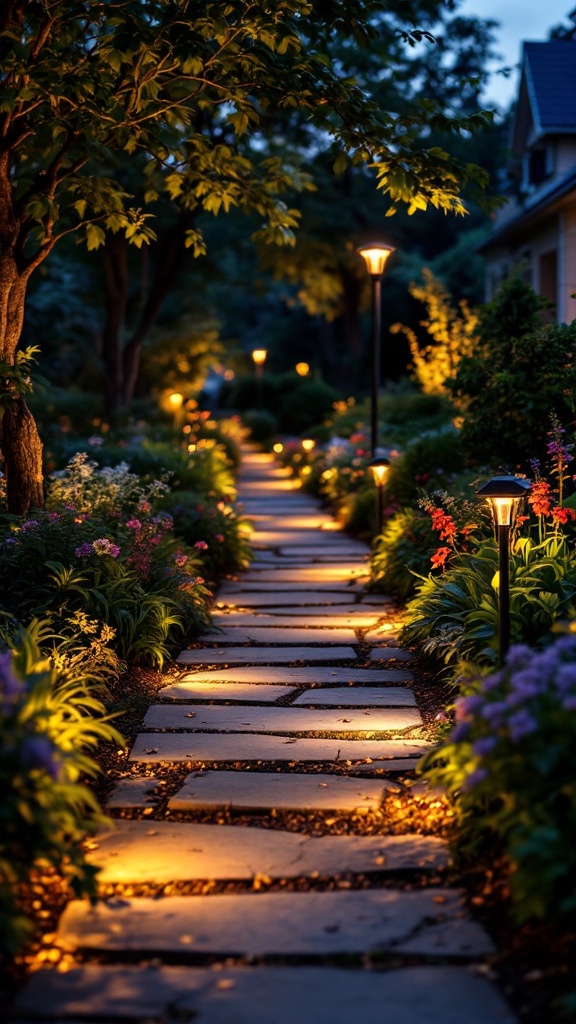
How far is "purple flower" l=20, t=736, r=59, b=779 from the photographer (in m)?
2.91

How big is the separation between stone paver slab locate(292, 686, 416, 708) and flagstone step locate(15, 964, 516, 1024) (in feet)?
9.18

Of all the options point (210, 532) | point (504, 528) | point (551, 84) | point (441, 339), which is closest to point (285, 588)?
point (210, 532)

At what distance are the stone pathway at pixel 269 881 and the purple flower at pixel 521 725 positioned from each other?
0.64 metres

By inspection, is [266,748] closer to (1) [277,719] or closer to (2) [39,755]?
(1) [277,719]

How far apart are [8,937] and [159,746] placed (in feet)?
7.39

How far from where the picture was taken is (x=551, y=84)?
18.5 m

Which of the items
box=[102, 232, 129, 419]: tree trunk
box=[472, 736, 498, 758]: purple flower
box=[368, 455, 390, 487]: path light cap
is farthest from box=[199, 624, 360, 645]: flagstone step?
box=[102, 232, 129, 419]: tree trunk

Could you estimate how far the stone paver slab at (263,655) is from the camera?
6.76 metres

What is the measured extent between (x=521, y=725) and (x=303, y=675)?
3.48 metres

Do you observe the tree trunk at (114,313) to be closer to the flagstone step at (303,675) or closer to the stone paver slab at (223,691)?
the flagstone step at (303,675)

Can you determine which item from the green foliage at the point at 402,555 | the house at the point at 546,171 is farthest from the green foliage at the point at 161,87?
the house at the point at 546,171

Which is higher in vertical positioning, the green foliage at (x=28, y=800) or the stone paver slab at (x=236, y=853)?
the green foliage at (x=28, y=800)

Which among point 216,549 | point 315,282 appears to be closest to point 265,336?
point 315,282

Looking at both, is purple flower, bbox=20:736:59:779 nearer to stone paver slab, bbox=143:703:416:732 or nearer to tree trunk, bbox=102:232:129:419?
stone paver slab, bbox=143:703:416:732
